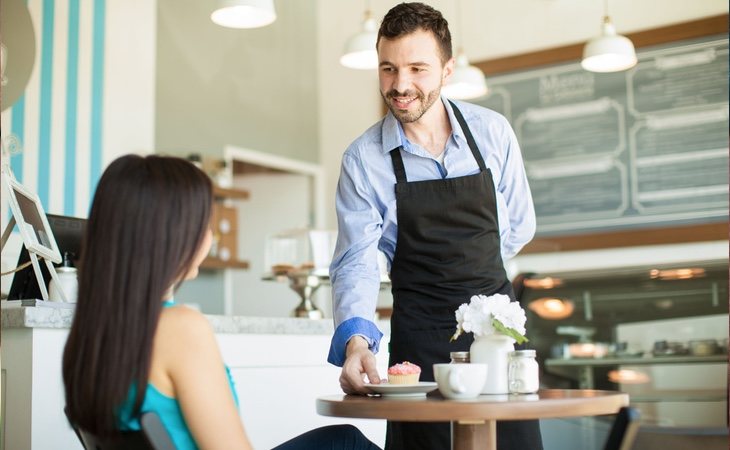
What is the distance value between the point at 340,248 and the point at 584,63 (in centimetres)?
285

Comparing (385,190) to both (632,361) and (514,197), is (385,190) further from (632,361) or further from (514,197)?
(632,361)

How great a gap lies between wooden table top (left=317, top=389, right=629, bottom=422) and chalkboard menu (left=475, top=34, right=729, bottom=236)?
13.9 feet

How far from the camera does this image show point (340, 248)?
7.11 feet

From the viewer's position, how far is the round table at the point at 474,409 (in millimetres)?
1405

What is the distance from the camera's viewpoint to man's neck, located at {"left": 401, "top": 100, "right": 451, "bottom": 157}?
87.7 inches

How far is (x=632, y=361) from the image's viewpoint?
382cm

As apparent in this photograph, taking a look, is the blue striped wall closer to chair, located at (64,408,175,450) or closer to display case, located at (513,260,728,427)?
display case, located at (513,260,728,427)

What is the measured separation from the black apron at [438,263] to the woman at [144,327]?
685mm

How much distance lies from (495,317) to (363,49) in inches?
113

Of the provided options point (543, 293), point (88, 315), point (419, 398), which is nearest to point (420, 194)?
point (419, 398)

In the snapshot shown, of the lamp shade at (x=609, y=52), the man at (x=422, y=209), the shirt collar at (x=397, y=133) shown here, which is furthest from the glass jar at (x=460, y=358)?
the lamp shade at (x=609, y=52)

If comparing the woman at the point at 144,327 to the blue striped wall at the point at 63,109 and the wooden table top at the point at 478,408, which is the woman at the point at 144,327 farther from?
the blue striped wall at the point at 63,109

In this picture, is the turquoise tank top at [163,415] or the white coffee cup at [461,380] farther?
the white coffee cup at [461,380]

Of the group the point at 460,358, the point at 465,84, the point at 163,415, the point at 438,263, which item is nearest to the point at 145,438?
the point at 163,415
